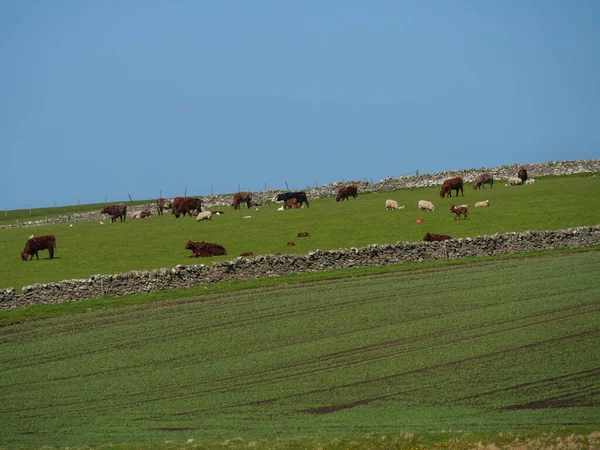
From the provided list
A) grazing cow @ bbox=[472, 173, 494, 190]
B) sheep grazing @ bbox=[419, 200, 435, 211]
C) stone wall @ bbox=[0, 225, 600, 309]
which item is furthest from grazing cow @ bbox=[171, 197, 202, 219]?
stone wall @ bbox=[0, 225, 600, 309]

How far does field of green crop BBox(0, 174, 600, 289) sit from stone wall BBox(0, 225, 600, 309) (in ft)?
10.3

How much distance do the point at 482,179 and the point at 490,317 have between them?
4532cm

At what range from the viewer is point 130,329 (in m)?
28.4

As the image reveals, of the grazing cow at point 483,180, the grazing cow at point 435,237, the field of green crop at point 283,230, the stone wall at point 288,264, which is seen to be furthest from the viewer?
the grazing cow at point 483,180

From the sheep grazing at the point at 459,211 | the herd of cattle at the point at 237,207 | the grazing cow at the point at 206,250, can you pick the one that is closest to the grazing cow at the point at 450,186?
the herd of cattle at the point at 237,207

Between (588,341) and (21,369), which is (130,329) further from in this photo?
(588,341)

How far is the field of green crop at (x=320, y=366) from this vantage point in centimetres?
1744

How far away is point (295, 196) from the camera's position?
7094 cm

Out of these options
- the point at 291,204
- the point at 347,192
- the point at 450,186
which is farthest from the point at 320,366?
the point at 347,192

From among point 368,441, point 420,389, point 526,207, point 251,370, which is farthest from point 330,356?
point 526,207

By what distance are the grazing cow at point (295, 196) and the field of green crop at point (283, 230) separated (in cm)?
667

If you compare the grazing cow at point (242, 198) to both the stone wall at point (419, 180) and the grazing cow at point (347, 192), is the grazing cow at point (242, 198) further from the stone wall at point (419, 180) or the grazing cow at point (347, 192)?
the grazing cow at point (347, 192)

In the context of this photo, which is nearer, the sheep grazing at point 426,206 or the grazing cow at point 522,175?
the sheep grazing at point 426,206

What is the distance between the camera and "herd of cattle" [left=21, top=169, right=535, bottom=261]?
42844 millimetres
